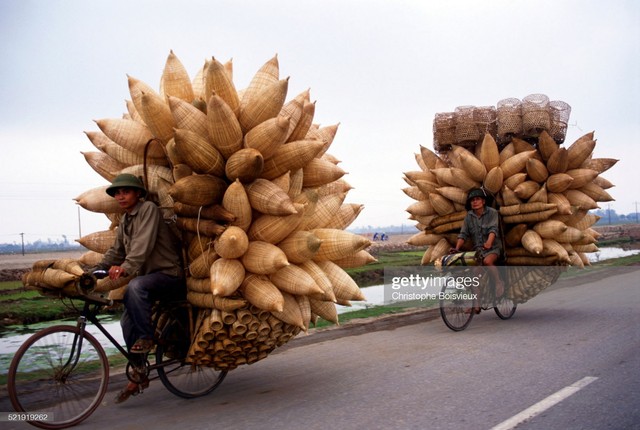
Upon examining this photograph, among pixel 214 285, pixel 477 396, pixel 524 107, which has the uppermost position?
pixel 524 107

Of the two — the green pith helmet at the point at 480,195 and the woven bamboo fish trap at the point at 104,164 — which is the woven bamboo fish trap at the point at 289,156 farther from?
the green pith helmet at the point at 480,195

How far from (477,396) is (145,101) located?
3674mm

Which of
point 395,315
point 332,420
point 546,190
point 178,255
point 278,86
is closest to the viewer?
point 332,420

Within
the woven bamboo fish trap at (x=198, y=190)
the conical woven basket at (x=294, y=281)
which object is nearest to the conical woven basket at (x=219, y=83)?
the woven bamboo fish trap at (x=198, y=190)

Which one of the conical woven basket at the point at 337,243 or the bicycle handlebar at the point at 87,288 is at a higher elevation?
the conical woven basket at the point at 337,243

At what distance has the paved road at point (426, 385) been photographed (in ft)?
14.3

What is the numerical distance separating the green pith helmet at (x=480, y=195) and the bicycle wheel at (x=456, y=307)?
1332mm

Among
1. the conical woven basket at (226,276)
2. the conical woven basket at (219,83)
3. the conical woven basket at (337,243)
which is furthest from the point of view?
the conical woven basket at (337,243)

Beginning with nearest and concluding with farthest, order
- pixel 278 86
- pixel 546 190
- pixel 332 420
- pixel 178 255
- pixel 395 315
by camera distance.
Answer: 1. pixel 332 420
2. pixel 278 86
3. pixel 178 255
4. pixel 546 190
5. pixel 395 315

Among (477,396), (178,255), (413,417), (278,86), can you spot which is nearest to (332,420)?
(413,417)

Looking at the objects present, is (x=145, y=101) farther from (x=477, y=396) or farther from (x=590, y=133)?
(x=590, y=133)

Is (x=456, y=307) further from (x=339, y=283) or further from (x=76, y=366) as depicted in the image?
(x=76, y=366)

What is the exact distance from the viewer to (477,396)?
16.0ft

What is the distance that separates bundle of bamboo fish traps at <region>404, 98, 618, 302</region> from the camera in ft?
28.1
